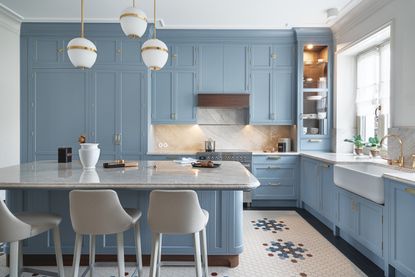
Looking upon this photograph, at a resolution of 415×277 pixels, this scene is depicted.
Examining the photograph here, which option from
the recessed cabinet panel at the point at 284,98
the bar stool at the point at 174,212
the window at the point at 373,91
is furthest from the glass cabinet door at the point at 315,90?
the bar stool at the point at 174,212

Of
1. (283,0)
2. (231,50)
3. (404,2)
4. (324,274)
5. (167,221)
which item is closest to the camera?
(167,221)

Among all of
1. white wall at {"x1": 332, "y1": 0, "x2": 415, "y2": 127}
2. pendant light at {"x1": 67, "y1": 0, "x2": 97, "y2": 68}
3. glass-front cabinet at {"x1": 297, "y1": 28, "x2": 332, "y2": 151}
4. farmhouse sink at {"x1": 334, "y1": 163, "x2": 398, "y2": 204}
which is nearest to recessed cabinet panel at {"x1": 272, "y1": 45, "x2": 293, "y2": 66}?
glass-front cabinet at {"x1": 297, "y1": 28, "x2": 332, "y2": 151}

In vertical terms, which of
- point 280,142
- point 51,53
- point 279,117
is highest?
point 51,53

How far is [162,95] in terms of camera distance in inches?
185

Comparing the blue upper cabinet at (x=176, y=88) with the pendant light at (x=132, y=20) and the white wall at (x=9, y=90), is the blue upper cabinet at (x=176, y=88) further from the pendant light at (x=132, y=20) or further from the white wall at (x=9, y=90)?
the pendant light at (x=132, y=20)

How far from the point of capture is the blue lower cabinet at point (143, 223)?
2.37 metres

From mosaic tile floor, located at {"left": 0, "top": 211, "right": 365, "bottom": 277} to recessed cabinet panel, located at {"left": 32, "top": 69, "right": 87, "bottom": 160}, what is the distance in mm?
2419

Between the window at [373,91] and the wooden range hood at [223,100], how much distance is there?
182 centimetres

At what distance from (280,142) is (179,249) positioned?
9.70 feet

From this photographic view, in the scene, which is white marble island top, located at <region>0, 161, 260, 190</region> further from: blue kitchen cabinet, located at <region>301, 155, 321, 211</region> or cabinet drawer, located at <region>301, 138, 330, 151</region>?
cabinet drawer, located at <region>301, 138, 330, 151</region>

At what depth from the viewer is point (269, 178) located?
177 inches

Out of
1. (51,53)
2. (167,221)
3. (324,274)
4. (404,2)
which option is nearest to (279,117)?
(404,2)

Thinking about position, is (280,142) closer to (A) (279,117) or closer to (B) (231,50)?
(A) (279,117)

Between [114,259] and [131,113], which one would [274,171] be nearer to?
[131,113]
